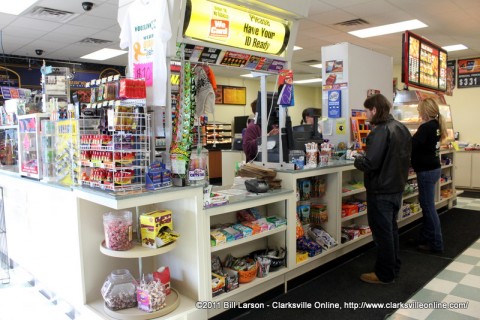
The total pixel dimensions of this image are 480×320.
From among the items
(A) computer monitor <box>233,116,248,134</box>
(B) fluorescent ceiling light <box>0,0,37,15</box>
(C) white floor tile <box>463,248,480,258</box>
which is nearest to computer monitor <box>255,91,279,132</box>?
(C) white floor tile <box>463,248,480,258</box>

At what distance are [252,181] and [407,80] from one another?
135 inches

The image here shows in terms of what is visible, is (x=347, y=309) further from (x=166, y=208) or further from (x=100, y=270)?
(x=100, y=270)

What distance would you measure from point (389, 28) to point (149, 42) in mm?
5932

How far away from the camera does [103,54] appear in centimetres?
895

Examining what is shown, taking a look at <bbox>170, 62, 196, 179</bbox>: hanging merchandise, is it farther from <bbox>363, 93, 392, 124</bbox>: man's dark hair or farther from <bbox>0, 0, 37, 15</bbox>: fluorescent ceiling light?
<bbox>0, 0, 37, 15</bbox>: fluorescent ceiling light

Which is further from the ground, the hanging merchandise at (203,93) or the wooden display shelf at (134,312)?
the hanging merchandise at (203,93)

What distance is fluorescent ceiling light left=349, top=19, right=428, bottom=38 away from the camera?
6.80 meters

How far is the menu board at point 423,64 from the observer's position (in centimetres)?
531

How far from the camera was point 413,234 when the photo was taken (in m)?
5.07

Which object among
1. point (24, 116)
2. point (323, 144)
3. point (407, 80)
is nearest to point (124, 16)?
point (24, 116)

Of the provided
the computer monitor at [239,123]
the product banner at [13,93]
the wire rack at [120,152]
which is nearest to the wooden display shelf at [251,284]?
the wire rack at [120,152]

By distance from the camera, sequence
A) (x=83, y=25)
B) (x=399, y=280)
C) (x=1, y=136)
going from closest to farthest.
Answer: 1. (x=399, y=280)
2. (x=1, y=136)
3. (x=83, y=25)

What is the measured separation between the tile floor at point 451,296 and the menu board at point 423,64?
107 inches

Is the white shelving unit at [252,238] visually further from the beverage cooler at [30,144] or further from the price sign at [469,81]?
the price sign at [469,81]
